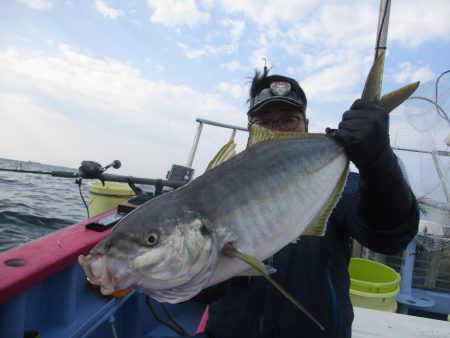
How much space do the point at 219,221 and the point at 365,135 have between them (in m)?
1.00

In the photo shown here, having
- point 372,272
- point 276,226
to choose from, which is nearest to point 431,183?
point 372,272

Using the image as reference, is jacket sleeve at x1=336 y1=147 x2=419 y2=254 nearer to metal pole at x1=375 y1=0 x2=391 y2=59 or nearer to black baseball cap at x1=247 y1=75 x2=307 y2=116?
black baseball cap at x1=247 y1=75 x2=307 y2=116

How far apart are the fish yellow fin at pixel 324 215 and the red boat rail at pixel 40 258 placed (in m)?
1.93

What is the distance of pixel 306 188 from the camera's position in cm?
173

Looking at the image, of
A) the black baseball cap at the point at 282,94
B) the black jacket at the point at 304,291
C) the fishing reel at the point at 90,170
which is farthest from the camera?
the fishing reel at the point at 90,170

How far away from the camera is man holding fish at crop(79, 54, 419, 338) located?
130 centimetres

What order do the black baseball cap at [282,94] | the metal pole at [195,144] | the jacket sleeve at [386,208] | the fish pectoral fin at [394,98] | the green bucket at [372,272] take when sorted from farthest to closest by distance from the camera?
the metal pole at [195,144] → the green bucket at [372,272] → the black baseball cap at [282,94] → the fish pectoral fin at [394,98] → the jacket sleeve at [386,208]

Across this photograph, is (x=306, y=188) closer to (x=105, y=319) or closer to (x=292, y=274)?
(x=292, y=274)

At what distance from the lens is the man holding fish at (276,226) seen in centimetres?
130

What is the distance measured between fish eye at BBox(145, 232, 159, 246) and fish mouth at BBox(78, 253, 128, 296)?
0.43 feet

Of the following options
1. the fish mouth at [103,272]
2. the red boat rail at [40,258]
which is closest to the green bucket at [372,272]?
the red boat rail at [40,258]

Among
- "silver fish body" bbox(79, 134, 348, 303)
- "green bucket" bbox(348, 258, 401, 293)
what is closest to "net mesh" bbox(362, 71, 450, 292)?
"green bucket" bbox(348, 258, 401, 293)

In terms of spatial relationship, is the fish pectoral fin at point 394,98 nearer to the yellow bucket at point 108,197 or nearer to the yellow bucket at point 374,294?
the yellow bucket at point 374,294

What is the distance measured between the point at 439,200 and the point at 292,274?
3525mm
